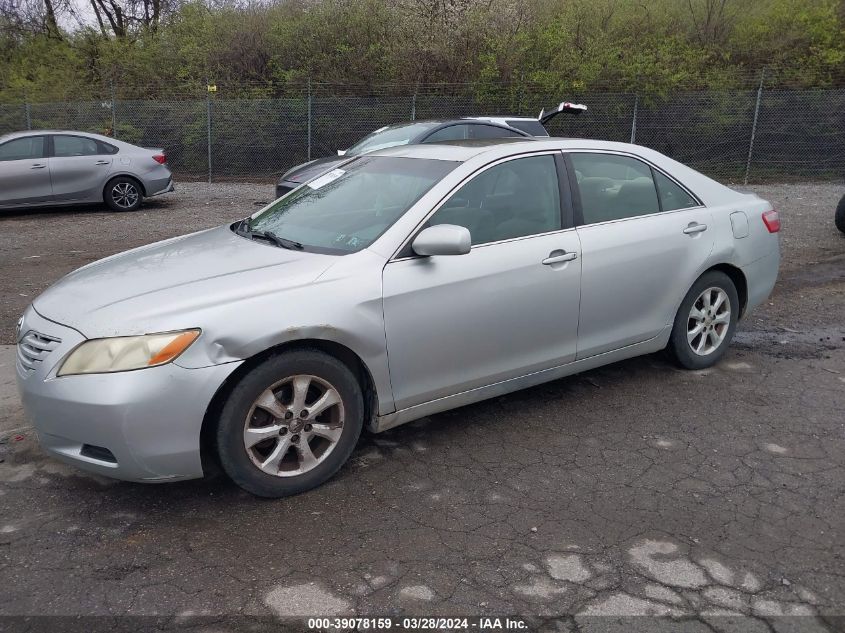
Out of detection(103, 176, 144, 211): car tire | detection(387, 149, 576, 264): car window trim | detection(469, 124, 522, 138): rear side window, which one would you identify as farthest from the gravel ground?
detection(103, 176, 144, 211): car tire

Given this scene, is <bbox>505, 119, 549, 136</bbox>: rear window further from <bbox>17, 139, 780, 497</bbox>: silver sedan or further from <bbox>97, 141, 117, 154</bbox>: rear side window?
<bbox>17, 139, 780, 497</bbox>: silver sedan

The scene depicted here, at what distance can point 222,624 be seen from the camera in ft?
9.11

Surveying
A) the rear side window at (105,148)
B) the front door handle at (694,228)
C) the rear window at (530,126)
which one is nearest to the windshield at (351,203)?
the front door handle at (694,228)

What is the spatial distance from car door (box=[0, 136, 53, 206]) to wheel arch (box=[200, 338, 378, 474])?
10554 millimetres

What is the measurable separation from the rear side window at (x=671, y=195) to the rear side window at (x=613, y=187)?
59mm

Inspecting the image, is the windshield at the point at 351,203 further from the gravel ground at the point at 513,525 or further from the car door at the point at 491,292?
the gravel ground at the point at 513,525

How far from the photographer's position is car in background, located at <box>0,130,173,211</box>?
40.3 ft

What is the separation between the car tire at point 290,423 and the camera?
3410mm

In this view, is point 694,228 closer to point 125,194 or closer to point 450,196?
point 450,196

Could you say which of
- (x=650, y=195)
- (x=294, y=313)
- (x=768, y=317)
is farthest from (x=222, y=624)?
(x=768, y=317)

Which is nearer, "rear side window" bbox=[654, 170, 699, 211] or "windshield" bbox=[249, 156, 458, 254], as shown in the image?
"windshield" bbox=[249, 156, 458, 254]

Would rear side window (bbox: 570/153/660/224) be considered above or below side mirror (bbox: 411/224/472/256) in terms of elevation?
above

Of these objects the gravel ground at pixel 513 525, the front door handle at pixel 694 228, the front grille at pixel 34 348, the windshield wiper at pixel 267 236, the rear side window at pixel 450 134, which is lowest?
the gravel ground at pixel 513 525

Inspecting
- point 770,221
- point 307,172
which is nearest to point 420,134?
point 307,172
